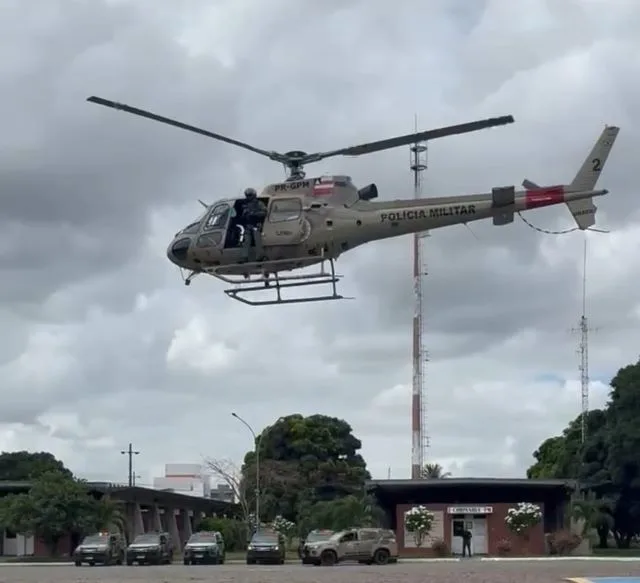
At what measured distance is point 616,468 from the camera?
62688mm

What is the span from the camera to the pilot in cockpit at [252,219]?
27.8m

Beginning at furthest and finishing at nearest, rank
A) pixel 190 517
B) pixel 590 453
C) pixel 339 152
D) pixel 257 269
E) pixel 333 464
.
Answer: pixel 190 517
pixel 333 464
pixel 590 453
pixel 257 269
pixel 339 152

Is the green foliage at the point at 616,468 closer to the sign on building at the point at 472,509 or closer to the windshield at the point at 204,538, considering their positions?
the sign on building at the point at 472,509

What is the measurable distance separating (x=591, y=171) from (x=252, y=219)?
7.76 meters

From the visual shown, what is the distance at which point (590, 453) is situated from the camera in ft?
219

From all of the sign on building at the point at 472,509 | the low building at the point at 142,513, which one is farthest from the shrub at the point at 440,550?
the low building at the point at 142,513

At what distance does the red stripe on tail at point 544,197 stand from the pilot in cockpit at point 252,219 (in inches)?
238

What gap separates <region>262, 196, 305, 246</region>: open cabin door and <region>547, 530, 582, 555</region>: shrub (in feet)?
110

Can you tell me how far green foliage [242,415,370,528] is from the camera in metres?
77.6

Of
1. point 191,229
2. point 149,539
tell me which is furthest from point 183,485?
point 191,229

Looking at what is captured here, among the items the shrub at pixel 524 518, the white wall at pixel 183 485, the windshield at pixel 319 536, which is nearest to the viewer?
the windshield at pixel 319 536

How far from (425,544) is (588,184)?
115ft

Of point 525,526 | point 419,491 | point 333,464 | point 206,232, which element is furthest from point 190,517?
point 206,232

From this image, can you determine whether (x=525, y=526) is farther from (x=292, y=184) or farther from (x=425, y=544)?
(x=292, y=184)
